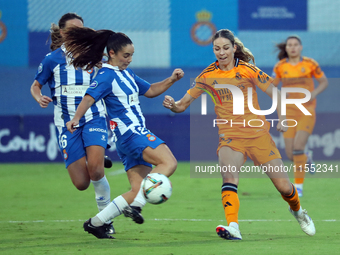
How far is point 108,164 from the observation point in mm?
6324

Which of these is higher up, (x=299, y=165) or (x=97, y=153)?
(x=97, y=153)

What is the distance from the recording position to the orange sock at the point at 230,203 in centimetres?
488

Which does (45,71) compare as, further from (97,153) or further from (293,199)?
(293,199)

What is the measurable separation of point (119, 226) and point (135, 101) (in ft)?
4.97

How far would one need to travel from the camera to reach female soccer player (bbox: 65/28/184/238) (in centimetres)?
474

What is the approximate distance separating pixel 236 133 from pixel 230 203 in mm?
652

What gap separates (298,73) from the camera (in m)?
9.03

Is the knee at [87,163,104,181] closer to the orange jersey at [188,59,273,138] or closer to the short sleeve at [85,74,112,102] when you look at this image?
the short sleeve at [85,74,112,102]

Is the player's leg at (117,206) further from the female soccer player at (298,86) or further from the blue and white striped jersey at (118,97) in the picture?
the female soccer player at (298,86)

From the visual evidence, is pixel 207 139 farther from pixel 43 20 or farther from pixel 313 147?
pixel 43 20

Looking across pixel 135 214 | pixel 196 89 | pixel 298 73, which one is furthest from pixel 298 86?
pixel 135 214

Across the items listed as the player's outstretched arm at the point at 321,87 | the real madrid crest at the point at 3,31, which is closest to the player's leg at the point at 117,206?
the player's outstretched arm at the point at 321,87

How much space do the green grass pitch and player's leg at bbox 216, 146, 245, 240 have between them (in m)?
0.18

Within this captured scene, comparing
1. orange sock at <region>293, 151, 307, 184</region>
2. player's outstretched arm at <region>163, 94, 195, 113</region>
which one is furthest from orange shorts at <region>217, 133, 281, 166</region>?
orange sock at <region>293, 151, 307, 184</region>
